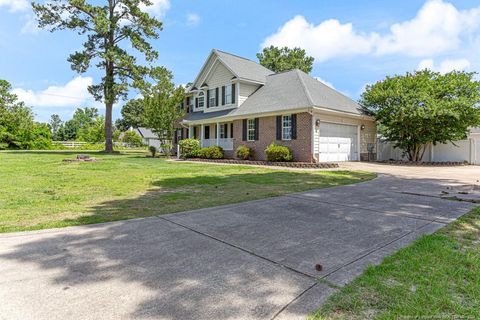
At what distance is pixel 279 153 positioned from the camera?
16938 millimetres

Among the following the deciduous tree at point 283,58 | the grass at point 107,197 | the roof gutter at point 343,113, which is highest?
the deciduous tree at point 283,58

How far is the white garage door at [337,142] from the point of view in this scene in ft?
56.1

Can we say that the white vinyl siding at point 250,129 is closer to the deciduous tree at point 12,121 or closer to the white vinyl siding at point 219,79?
the white vinyl siding at point 219,79

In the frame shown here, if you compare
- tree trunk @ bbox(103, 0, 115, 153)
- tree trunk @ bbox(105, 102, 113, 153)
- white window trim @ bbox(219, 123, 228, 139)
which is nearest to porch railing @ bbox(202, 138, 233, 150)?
white window trim @ bbox(219, 123, 228, 139)

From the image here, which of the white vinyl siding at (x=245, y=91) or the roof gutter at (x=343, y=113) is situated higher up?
the white vinyl siding at (x=245, y=91)

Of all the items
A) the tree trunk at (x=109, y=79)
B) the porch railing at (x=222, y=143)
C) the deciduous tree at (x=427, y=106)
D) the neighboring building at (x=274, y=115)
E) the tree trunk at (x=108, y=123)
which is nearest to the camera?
the deciduous tree at (x=427, y=106)

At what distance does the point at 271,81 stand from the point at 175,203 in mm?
17804

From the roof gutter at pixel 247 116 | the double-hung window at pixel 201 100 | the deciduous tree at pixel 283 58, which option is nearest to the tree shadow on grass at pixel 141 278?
the roof gutter at pixel 247 116

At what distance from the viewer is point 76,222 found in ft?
15.6

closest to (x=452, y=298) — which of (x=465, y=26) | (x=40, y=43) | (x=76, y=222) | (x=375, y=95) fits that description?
(x=76, y=222)

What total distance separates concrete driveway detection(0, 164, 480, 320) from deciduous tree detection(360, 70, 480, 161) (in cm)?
1293

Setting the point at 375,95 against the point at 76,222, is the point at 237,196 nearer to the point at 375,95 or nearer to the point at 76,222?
the point at 76,222

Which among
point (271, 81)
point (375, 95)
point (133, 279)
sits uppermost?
point (271, 81)

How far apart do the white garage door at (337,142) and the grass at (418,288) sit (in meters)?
13.7
